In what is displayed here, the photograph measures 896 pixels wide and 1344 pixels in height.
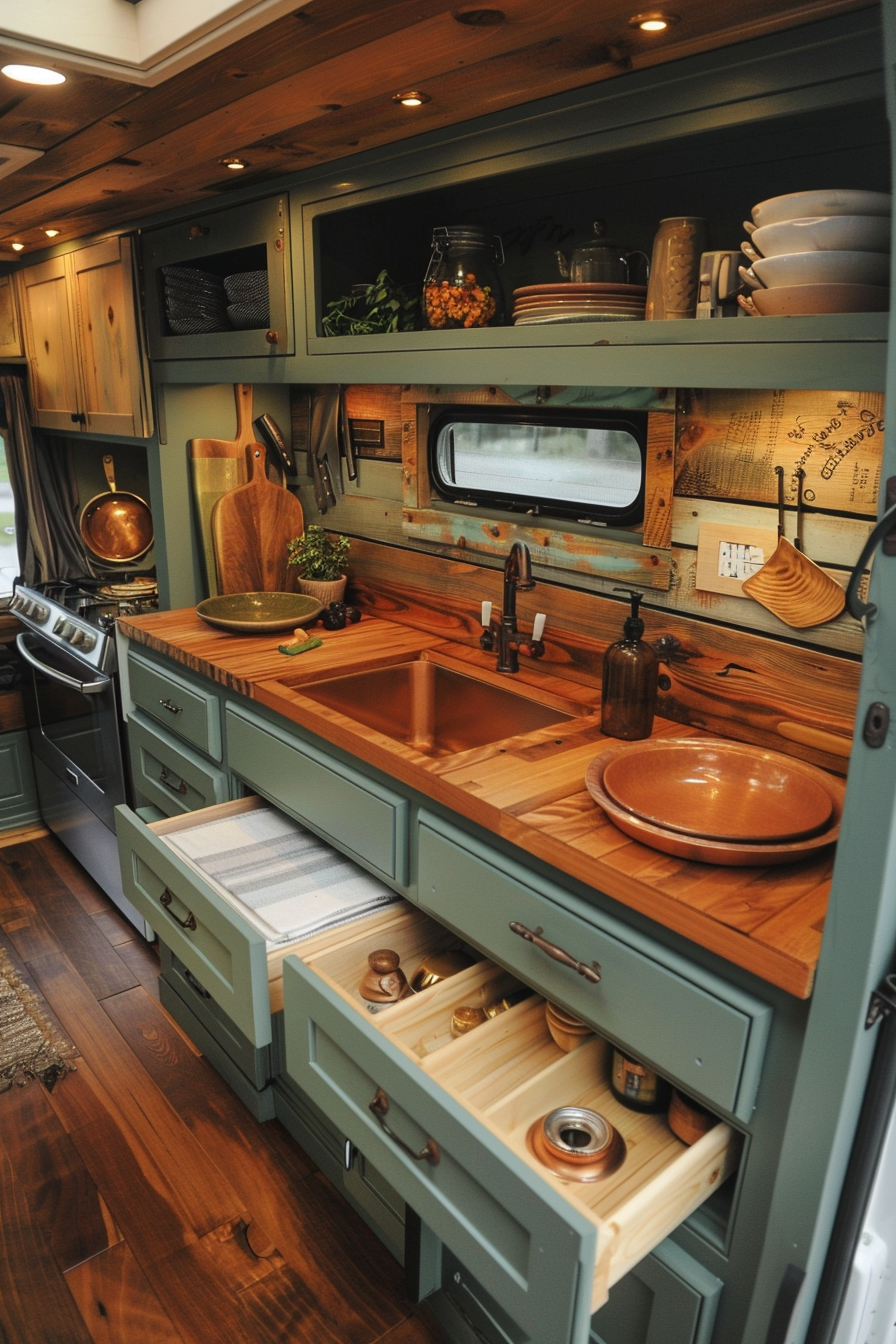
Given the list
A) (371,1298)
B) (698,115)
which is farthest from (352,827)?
(698,115)

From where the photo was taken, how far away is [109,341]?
2893 mm

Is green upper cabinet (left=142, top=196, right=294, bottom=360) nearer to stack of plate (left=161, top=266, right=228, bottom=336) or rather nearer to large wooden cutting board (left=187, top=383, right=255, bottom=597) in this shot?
stack of plate (left=161, top=266, right=228, bottom=336)

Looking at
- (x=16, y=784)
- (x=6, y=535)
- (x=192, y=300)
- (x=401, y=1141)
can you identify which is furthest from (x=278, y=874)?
(x=6, y=535)

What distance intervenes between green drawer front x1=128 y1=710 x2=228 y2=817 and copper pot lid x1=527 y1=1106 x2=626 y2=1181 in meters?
1.23

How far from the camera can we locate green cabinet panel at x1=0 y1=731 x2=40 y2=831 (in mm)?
3441

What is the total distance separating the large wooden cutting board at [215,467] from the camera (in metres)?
2.79

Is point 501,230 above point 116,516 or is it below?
above

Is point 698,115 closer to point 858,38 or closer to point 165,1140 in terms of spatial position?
point 858,38

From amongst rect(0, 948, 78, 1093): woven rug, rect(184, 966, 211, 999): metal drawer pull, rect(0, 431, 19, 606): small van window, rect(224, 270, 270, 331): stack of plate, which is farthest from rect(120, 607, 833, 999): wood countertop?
rect(0, 431, 19, 606): small van window

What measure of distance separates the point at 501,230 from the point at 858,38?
102 cm

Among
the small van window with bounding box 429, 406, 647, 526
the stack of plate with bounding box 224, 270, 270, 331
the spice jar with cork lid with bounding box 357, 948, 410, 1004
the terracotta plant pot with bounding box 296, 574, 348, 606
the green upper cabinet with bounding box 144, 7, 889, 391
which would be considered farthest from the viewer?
the terracotta plant pot with bounding box 296, 574, 348, 606

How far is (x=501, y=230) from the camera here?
81.0 inches

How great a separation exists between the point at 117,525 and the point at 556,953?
9.89 feet

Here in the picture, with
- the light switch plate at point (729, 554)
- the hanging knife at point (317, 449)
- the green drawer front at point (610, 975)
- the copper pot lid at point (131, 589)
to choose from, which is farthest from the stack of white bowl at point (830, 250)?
the copper pot lid at point (131, 589)
